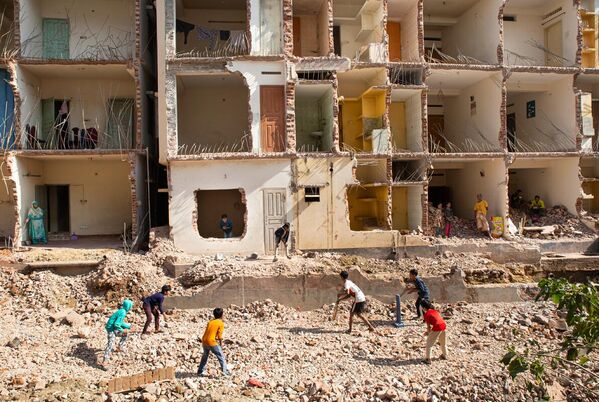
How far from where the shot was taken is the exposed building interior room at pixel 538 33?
19828 mm

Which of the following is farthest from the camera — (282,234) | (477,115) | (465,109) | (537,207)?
(465,109)

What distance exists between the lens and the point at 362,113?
60.8 feet

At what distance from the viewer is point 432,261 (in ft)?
50.5

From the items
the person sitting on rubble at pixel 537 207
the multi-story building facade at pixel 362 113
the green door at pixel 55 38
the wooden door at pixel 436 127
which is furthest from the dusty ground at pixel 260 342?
the wooden door at pixel 436 127

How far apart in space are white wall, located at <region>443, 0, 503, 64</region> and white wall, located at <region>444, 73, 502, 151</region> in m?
1.21

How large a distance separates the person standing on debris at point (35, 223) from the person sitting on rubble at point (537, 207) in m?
20.0

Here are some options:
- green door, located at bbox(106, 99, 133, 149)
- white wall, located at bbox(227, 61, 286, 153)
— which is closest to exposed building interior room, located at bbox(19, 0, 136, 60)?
green door, located at bbox(106, 99, 133, 149)

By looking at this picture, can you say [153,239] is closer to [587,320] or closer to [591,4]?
[587,320]

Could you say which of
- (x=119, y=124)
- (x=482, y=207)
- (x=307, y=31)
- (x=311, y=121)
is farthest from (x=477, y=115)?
(x=119, y=124)

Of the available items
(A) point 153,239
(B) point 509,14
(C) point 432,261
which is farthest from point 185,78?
(B) point 509,14

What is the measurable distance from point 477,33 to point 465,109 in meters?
3.30

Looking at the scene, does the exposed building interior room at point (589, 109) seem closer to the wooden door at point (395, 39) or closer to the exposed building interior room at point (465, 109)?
the exposed building interior room at point (465, 109)

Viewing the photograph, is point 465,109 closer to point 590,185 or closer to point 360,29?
point 360,29

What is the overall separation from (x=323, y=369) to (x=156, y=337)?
403 centimetres
